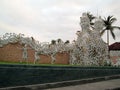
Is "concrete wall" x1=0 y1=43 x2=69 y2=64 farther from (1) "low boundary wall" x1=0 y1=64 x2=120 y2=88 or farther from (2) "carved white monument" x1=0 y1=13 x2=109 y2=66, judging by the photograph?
(1) "low boundary wall" x1=0 y1=64 x2=120 y2=88

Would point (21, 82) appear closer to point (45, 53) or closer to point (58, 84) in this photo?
point (58, 84)

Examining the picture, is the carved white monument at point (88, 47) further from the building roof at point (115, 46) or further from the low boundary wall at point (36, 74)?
the building roof at point (115, 46)

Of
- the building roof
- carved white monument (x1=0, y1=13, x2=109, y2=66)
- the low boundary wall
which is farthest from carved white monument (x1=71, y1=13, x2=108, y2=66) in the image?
the building roof

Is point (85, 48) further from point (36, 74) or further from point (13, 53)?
point (36, 74)

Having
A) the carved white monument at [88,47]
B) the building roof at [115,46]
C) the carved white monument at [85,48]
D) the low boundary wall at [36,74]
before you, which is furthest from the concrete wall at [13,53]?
the building roof at [115,46]

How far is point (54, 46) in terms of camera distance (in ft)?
80.0

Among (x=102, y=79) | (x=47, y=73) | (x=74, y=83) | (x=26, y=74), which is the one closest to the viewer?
(x=26, y=74)

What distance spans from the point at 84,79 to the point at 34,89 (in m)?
5.16

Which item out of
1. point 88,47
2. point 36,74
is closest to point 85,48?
point 88,47

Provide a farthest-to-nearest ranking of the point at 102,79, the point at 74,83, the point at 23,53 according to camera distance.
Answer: the point at 23,53 < the point at 102,79 < the point at 74,83

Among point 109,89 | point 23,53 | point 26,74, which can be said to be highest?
point 23,53

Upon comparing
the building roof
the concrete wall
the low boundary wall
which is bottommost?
the low boundary wall

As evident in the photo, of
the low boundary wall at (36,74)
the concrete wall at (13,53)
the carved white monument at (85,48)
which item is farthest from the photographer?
the carved white monument at (85,48)


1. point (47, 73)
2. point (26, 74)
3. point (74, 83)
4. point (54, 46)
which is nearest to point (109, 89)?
point (74, 83)
